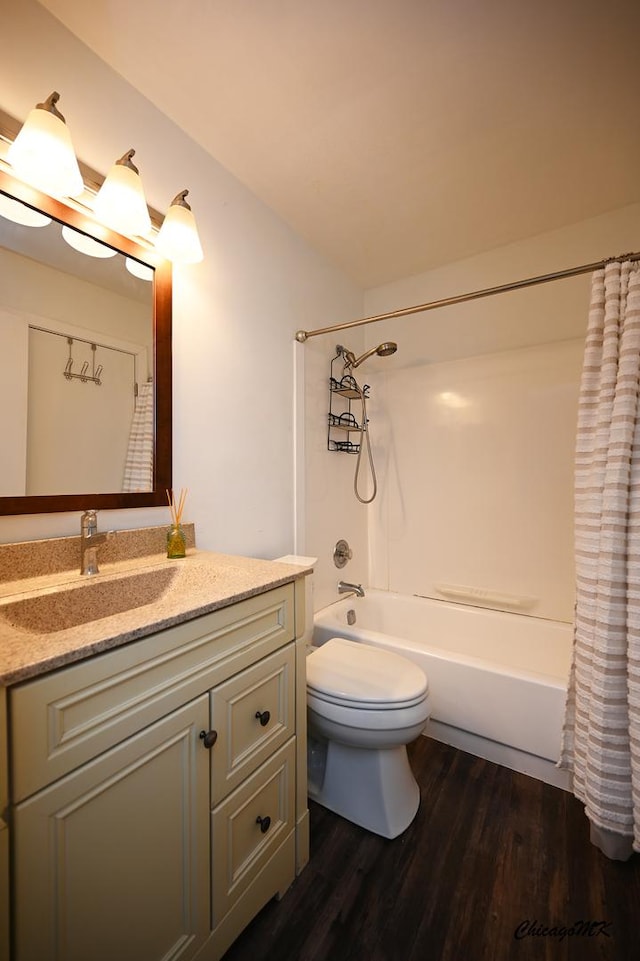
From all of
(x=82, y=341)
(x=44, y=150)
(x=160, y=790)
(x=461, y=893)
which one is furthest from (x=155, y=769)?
(x=44, y=150)

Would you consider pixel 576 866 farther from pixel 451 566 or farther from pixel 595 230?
pixel 595 230

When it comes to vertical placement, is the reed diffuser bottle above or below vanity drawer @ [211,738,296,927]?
above

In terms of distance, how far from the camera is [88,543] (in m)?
1.04

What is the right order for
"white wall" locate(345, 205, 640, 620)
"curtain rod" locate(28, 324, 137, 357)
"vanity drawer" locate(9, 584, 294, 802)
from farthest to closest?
"white wall" locate(345, 205, 640, 620) → "curtain rod" locate(28, 324, 137, 357) → "vanity drawer" locate(9, 584, 294, 802)

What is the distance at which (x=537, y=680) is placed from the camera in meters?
1.43

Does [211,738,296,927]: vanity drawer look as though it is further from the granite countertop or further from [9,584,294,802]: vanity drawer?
the granite countertop

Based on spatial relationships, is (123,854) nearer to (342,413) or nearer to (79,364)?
(79,364)

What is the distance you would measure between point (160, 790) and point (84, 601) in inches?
18.2

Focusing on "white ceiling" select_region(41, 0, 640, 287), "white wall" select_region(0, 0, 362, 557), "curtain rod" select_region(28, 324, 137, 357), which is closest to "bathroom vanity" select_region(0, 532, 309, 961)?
"white wall" select_region(0, 0, 362, 557)

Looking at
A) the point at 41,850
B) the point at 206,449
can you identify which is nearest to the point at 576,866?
the point at 41,850

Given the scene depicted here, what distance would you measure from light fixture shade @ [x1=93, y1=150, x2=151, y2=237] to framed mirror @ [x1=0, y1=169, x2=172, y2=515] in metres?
0.06

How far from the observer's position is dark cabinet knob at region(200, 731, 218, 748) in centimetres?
81

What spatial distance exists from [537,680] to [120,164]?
86.6 inches

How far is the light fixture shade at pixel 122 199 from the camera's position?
108 centimetres
